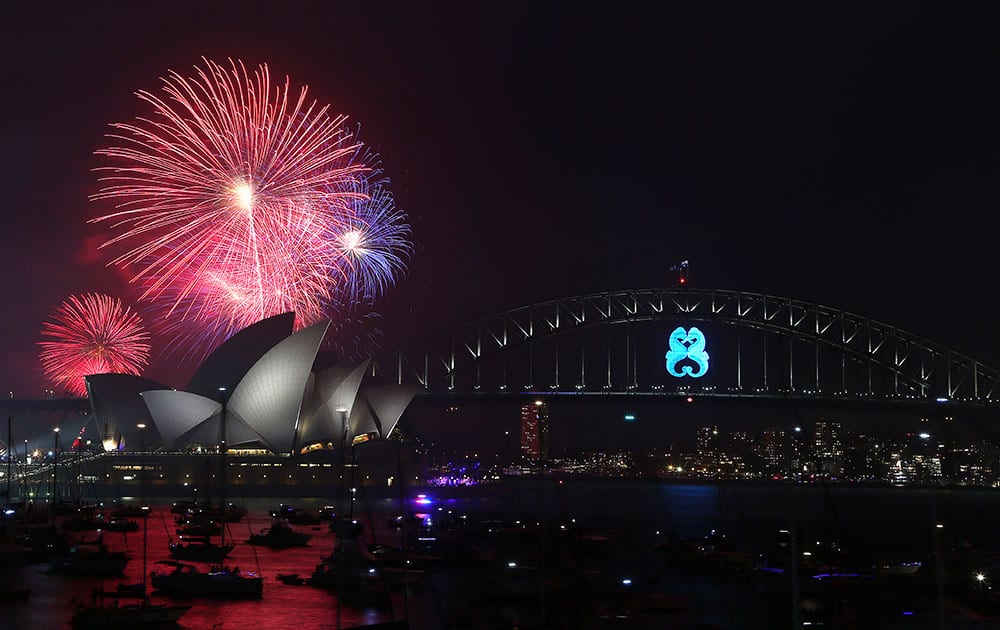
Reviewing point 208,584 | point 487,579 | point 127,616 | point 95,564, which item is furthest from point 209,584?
point 487,579

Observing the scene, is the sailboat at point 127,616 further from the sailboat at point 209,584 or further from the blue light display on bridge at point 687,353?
the blue light display on bridge at point 687,353

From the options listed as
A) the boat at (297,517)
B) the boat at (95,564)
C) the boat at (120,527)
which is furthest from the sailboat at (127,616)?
the boat at (297,517)

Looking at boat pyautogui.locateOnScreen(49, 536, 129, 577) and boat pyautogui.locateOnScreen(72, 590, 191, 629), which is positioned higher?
boat pyautogui.locateOnScreen(49, 536, 129, 577)

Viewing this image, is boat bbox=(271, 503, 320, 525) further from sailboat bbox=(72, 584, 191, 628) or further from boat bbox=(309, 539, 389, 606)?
sailboat bbox=(72, 584, 191, 628)

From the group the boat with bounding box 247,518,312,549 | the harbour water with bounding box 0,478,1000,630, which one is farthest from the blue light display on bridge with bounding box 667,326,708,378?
the boat with bounding box 247,518,312,549

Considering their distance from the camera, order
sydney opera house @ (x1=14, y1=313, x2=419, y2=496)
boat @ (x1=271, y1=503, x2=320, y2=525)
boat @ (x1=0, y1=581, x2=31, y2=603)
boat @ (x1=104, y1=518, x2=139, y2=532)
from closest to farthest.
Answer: boat @ (x1=0, y1=581, x2=31, y2=603)
boat @ (x1=104, y1=518, x2=139, y2=532)
boat @ (x1=271, y1=503, x2=320, y2=525)
sydney opera house @ (x1=14, y1=313, x2=419, y2=496)

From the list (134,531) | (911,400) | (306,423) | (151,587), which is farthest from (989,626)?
(911,400)

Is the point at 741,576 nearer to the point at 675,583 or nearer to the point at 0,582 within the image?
the point at 675,583
